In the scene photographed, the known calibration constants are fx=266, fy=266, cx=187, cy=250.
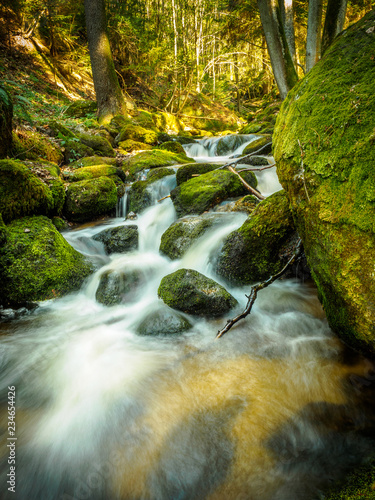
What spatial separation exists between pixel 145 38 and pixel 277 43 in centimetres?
1263

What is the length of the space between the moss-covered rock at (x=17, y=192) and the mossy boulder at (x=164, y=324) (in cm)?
275

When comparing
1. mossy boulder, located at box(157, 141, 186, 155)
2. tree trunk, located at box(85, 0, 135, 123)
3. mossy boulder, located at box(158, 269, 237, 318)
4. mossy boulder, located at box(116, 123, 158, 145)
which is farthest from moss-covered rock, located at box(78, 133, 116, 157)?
mossy boulder, located at box(158, 269, 237, 318)

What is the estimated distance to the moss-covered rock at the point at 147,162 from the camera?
838 centimetres

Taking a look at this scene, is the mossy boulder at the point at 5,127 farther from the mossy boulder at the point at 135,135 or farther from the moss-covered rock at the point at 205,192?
the mossy boulder at the point at 135,135

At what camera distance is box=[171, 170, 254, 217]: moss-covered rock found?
5.68 meters

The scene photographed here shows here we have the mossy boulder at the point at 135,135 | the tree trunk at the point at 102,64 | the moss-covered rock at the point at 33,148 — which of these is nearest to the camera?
the moss-covered rock at the point at 33,148

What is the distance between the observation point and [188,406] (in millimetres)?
2211

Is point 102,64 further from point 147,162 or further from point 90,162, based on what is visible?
point 147,162

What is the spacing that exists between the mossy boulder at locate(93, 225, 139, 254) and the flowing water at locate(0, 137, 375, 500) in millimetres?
1945

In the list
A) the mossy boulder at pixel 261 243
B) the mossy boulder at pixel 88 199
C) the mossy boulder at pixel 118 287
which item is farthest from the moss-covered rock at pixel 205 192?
the mossy boulder at pixel 118 287

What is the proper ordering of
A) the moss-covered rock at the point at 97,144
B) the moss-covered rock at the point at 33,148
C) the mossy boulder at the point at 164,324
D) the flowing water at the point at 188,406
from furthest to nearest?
the moss-covered rock at the point at 97,144 → the moss-covered rock at the point at 33,148 → the mossy boulder at the point at 164,324 → the flowing water at the point at 188,406

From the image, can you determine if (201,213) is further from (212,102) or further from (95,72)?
(212,102)

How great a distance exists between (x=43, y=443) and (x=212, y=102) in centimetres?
2532

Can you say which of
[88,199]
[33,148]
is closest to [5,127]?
[33,148]
